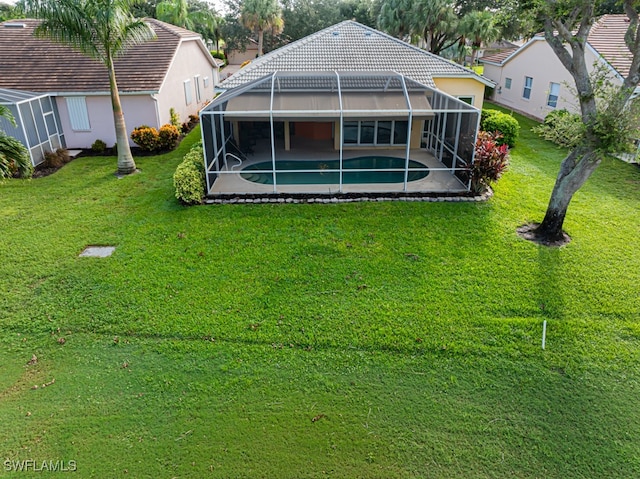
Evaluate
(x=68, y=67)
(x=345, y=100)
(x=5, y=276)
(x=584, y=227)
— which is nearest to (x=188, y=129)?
(x=68, y=67)

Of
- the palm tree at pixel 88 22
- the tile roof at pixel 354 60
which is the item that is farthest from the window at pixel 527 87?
the palm tree at pixel 88 22

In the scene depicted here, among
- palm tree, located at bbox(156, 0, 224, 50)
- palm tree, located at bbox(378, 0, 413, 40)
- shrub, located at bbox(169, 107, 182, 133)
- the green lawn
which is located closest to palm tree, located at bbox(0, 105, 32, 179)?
the green lawn

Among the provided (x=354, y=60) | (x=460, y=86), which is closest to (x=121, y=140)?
(x=354, y=60)

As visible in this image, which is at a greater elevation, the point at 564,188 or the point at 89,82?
the point at 89,82

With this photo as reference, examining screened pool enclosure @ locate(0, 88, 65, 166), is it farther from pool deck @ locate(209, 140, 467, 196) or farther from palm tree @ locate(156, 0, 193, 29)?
palm tree @ locate(156, 0, 193, 29)

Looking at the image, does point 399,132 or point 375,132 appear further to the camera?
point 399,132

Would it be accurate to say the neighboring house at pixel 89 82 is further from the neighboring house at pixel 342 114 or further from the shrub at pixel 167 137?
the neighboring house at pixel 342 114

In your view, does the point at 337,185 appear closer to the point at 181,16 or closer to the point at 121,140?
the point at 121,140
